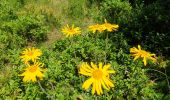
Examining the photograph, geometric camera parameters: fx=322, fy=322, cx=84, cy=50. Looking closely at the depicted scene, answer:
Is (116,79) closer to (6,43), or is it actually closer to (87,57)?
(87,57)

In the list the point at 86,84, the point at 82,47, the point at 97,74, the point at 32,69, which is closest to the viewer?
the point at 86,84

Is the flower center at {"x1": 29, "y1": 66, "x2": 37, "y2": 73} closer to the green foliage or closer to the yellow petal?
the green foliage

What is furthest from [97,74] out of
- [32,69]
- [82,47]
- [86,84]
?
[82,47]

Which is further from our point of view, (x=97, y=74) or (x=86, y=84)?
(x=97, y=74)

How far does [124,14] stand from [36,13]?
2035 millimetres

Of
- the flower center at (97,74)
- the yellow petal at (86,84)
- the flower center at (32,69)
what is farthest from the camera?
the flower center at (32,69)

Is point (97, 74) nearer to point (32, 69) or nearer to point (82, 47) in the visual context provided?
point (32, 69)

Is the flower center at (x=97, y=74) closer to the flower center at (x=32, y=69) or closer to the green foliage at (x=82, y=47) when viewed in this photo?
the flower center at (x=32, y=69)

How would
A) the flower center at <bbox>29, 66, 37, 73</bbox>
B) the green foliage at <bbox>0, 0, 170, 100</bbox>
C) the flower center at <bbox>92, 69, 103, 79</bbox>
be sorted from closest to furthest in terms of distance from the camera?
1. the flower center at <bbox>92, 69, 103, 79</bbox>
2. the flower center at <bbox>29, 66, 37, 73</bbox>
3. the green foliage at <bbox>0, 0, 170, 100</bbox>

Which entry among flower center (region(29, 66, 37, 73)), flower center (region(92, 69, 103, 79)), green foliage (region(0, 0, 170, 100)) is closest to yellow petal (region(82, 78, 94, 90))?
flower center (region(92, 69, 103, 79))

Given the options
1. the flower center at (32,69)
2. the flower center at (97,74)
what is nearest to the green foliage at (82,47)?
the flower center at (32,69)

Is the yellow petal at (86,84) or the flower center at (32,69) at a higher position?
the yellow petal at (86,84)

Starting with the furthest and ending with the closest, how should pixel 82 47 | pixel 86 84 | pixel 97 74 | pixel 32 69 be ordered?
pixel 82 47
pixel 32 69
pixel 97 74
pixel 86 84

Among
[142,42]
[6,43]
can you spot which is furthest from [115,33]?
[6,43]
